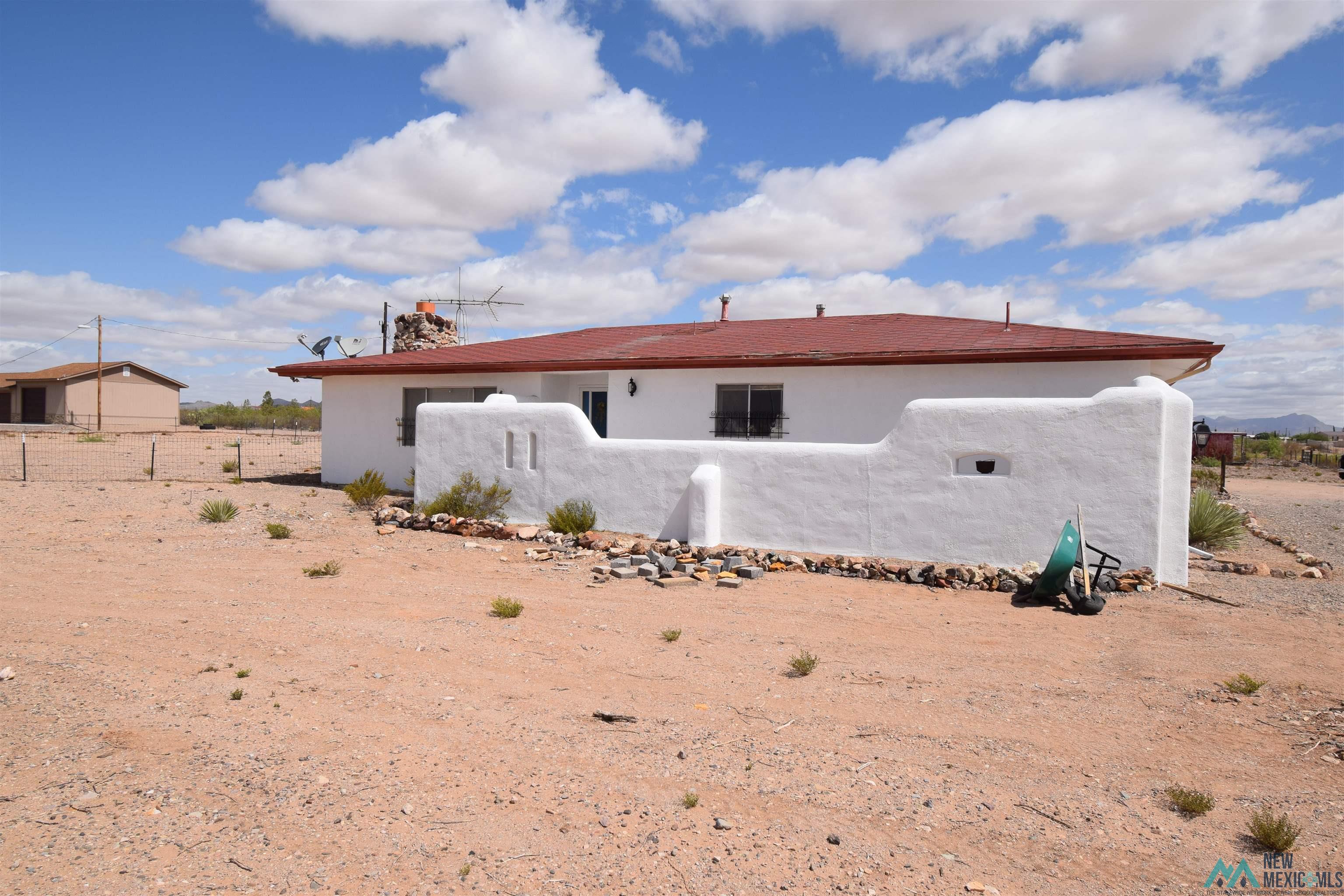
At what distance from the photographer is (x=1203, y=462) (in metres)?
36.2

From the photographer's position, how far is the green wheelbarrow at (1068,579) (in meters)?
8.20

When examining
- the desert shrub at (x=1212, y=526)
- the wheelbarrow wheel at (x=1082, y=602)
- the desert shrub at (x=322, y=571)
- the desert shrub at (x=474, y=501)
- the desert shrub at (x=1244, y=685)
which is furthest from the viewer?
the desert shrub at (x=474, y=501)

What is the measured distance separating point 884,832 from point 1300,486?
33.4m

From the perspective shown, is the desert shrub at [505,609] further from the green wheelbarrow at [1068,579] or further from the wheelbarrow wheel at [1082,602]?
the wheelbarrow wheel at [1082,602]

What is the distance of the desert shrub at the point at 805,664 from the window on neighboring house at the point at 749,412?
709 cm

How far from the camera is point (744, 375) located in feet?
44.9

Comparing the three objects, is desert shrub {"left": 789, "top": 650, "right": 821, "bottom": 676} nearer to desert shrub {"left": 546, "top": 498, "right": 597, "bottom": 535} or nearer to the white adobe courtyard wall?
the white adobe courtyard wall

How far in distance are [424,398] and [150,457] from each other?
605 inches

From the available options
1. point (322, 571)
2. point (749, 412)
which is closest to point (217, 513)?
point (322, 571)

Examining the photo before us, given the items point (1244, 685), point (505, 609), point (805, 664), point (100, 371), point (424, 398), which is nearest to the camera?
point (1244, 685)

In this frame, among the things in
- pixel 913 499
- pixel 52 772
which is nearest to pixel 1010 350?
pixel 913 499

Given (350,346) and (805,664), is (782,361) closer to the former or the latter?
(805,664)

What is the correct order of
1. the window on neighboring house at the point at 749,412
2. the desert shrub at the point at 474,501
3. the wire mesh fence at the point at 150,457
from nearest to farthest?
the desert shrub at the point at 474,501, the window on neighboring house at the point at 749,412, the wire mesh fence at the point at 150,457

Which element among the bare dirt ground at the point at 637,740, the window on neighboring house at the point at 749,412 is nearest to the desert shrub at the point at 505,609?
the bare dirt ground at the point at 637,740
